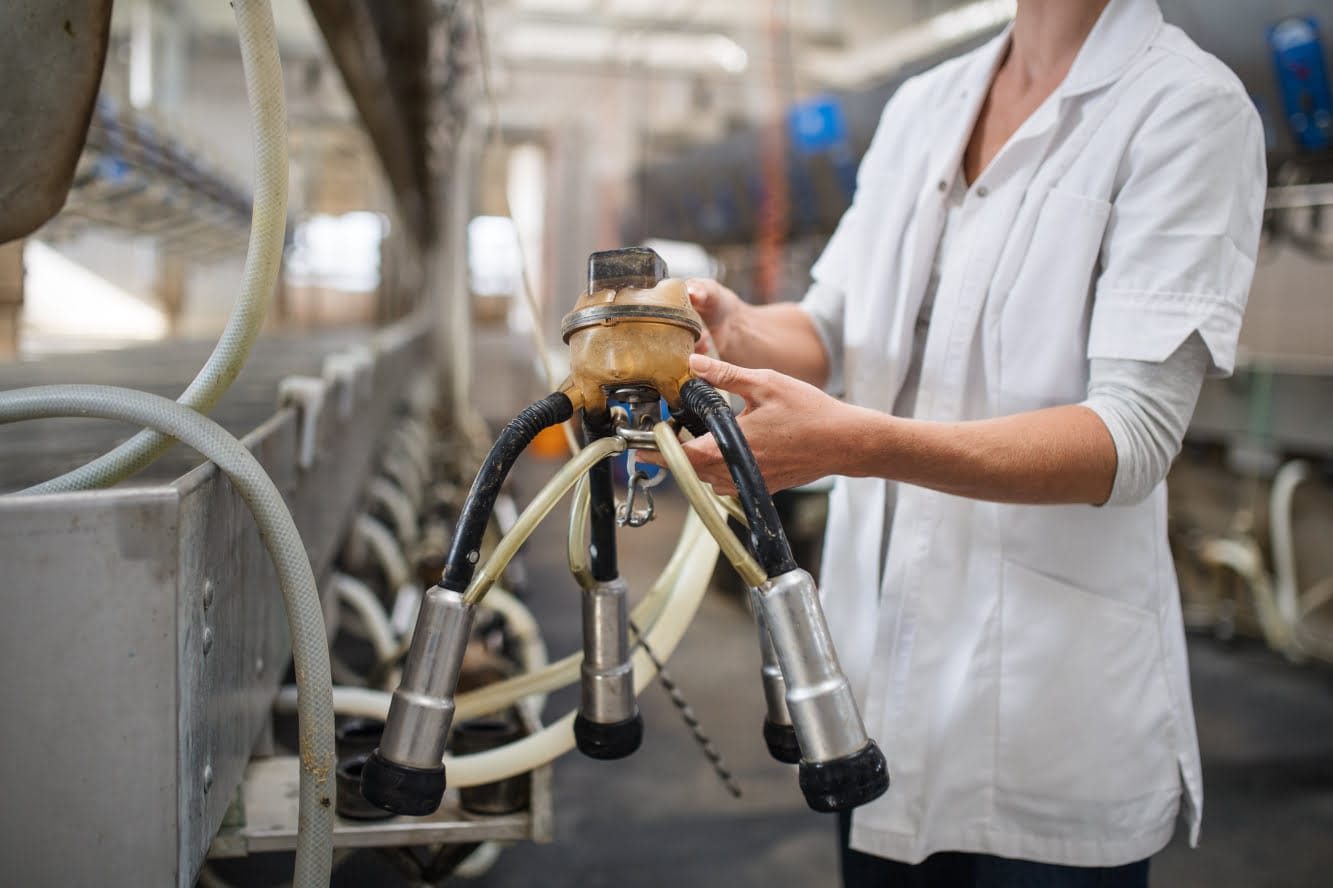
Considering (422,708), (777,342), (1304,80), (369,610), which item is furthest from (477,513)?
(1304,80)

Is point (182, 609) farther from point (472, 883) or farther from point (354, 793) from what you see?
point (472, 883)

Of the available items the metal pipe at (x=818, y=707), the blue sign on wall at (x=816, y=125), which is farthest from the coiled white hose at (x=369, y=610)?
the blue sign on wall at (x=816, y=125)

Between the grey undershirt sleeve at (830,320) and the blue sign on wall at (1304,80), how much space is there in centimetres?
209

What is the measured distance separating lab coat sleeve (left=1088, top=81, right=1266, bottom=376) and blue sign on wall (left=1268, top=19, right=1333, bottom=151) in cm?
209

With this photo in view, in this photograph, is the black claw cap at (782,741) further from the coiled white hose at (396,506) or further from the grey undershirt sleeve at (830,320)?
the coiled white hose at (396,506)

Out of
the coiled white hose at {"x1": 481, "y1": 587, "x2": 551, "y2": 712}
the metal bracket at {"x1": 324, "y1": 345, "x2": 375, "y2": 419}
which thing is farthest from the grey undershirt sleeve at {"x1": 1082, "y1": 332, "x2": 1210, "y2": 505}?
the coiled white hose at {"x1": 481, "y1": 587, "x2": 551, "y2": 712}

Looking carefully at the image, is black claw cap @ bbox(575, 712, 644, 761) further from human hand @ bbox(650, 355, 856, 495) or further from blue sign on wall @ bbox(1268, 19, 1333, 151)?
blue sign on wall @ bbox(1268, 19, 1333, 151)

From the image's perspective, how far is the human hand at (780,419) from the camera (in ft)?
1.99

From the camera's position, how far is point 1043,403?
2.82ft

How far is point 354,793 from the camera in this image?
769 mm

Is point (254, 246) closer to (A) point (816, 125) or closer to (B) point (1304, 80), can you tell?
(B) point (1304, 80)

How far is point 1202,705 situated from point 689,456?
3.01 metres

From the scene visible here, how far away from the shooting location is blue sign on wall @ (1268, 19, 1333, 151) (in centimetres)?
242

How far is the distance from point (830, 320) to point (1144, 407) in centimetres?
38
